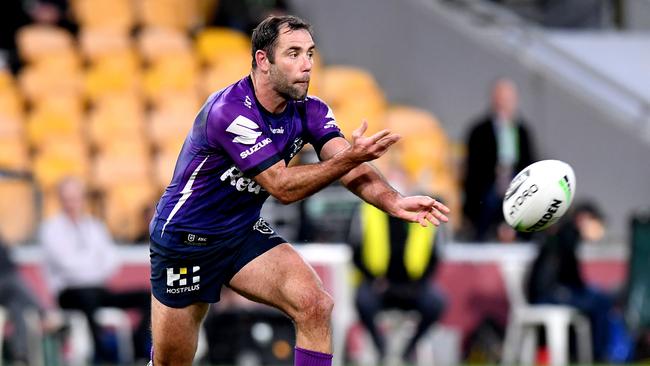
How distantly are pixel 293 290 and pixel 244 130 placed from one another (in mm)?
761

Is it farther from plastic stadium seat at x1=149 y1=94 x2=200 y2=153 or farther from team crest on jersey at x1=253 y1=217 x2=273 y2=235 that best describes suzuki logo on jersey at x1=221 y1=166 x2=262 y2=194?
plastic stadium seat at x1=149 y1=94 x2=200 y2=153

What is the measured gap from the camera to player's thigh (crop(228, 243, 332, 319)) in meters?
7.24

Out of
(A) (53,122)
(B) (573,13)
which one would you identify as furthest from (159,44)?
(B) (573,13)

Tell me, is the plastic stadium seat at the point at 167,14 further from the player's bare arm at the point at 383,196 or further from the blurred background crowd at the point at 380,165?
the player's bare arm at the point at 383,196

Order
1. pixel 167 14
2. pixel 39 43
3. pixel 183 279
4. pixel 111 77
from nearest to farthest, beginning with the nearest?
pixel 183 279 < pixel 111 77 < pixel 39 43 < pixel 167 14

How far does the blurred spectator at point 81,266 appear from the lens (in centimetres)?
1277

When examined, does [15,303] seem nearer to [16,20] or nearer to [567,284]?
[16,20]

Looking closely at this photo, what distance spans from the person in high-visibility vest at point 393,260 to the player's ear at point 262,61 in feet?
19.2

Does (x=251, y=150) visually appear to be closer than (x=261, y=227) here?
Yes

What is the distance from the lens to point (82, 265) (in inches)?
508

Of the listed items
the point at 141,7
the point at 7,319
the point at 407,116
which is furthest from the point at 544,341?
the point at 141,7

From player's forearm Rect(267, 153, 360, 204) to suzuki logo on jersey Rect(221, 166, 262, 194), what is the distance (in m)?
0.34

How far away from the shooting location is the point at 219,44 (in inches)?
624

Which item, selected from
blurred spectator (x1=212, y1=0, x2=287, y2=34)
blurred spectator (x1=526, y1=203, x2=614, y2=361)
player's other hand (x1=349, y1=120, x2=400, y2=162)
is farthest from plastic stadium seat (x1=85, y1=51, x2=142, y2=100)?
player's other hand (x1=349, y1=120, x2=400, y2=162)
